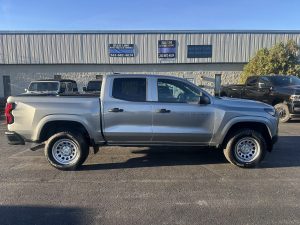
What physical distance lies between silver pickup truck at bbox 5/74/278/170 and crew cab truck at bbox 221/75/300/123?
6.41m

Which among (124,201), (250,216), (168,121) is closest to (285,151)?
(168,121)

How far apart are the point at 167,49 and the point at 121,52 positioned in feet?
12.1

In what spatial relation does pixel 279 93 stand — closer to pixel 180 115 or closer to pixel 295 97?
pixel 295 97

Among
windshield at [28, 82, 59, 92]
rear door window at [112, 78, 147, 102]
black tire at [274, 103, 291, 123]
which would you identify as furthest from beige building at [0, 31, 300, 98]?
rear door window at [112, 78, 147, 102]

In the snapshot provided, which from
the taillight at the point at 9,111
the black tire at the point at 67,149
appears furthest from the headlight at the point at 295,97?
A: the taillight at the point at 9,111

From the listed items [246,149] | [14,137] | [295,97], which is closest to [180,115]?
[246,149]

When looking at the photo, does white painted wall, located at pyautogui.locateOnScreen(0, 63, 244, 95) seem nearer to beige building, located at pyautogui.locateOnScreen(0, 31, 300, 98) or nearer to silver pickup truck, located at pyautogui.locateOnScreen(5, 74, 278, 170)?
beige building, located at pyautogui.locateOnScreen(0, 31, 300, 98)

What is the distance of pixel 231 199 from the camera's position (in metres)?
4.28

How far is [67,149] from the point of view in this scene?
5.76 m

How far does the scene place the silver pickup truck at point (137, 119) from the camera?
18.2ft

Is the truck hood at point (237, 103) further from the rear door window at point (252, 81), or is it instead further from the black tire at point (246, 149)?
the rear door window at point (252, 81)

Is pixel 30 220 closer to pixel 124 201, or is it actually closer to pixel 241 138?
pixel 124 201

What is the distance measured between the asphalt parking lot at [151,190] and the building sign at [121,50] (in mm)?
16661

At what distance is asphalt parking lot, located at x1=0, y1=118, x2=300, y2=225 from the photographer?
3750 mm
